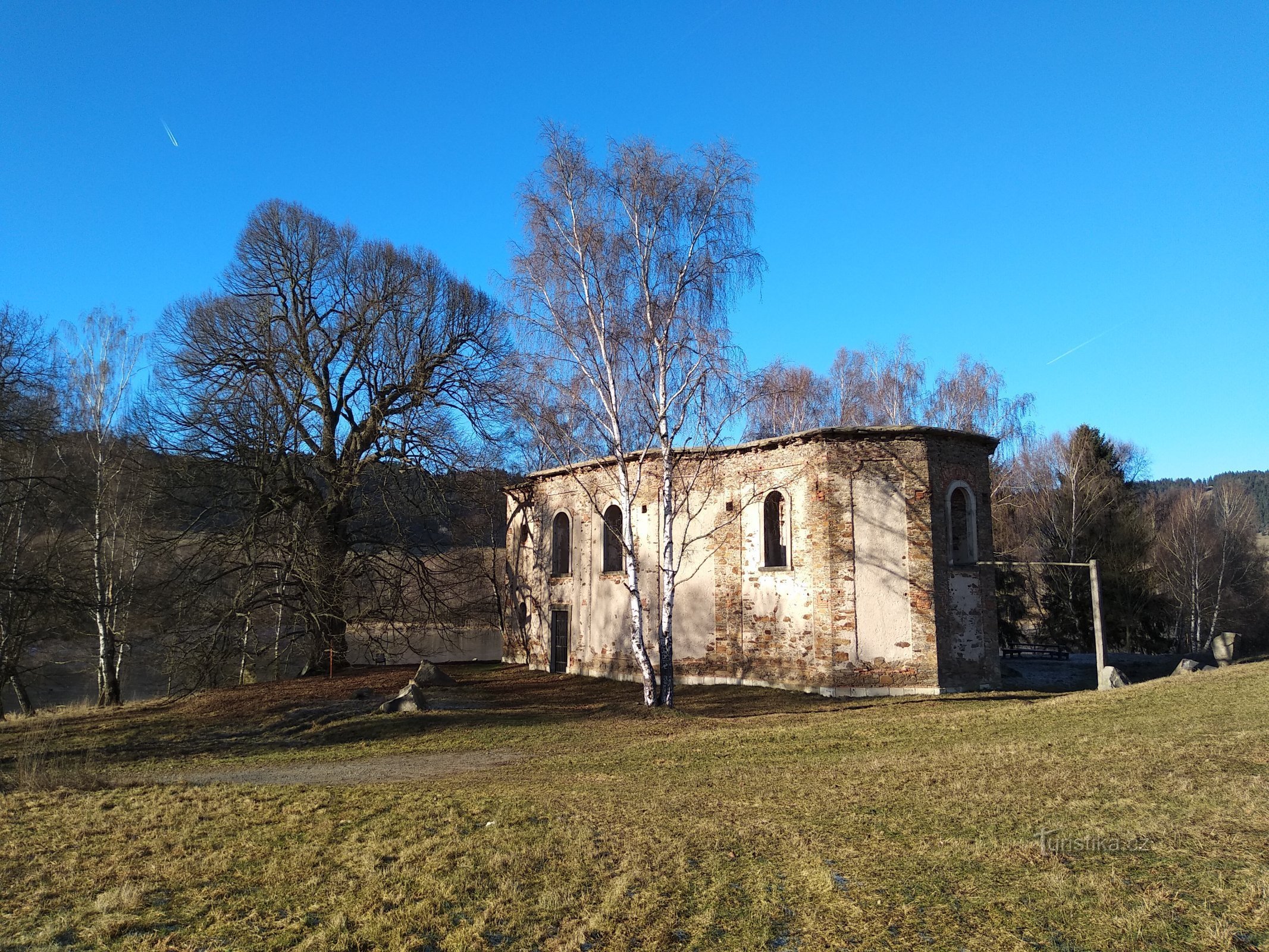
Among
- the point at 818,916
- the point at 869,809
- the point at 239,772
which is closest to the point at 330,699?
the point at 239,772

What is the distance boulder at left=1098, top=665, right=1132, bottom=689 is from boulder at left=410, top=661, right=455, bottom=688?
15.3m

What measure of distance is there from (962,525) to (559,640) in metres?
→ 12.7

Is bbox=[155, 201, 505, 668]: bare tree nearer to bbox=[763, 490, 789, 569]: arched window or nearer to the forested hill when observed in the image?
bbox=[763, 490, 789, 569]: arched window

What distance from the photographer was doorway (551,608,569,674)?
2536cm

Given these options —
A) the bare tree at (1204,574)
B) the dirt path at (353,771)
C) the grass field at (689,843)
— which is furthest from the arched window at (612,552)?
the bare tree at (1204,574)

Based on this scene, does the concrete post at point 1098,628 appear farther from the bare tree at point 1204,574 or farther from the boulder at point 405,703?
the bare tree at point 1204,574

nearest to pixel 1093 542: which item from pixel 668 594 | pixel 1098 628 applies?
pixel 1098 628

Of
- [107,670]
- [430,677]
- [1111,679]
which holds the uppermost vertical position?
[107,670]

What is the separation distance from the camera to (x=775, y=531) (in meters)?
20.7

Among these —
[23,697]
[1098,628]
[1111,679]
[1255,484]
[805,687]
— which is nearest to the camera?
[1111,679]

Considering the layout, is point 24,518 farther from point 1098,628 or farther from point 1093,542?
point 1093,542

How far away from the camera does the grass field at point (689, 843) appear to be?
196 inches

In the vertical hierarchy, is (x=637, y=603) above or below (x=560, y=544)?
below

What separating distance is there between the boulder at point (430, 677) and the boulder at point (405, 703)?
2.33m
